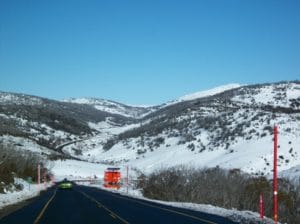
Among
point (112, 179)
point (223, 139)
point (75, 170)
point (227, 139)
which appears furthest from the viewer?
point (75, 170)

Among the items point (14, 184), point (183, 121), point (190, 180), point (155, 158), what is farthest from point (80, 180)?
point (190, 180)

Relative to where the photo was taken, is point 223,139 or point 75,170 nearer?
point 223,139

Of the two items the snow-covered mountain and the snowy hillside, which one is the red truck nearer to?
the snowy hillside

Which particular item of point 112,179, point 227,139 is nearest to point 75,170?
point 227,139

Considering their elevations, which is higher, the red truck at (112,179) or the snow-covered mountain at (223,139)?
the snow-covered mountain at (223,139)

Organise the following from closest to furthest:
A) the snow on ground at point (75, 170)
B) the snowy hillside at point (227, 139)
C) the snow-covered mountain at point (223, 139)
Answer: the snowy hillside at point (227, 139) < the snow-covered mountain at point (223, 139) < the snow on ground at point (75, 170)

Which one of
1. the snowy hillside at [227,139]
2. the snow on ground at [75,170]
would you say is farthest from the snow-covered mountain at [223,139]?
the snow on ground at [75,170]

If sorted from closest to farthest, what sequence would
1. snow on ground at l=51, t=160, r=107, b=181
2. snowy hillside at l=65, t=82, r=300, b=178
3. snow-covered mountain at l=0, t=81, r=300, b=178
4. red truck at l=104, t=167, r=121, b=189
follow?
red truck at l=104, t=167, r=121, b=189 < snowy hillside at l=65, t=82, r=300, b=178 < snow-covered mountain at l=0, t=81, r=300, b=178 < snow on ground at l=51, t=160, r=107, b=181

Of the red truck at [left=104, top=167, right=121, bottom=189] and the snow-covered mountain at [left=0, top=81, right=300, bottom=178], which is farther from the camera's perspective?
the snow-covered mountain at [left=0, top=81, right=300, bottom=178]

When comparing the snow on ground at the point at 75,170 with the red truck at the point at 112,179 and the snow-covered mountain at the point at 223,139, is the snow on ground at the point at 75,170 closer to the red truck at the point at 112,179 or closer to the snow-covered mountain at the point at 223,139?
the snow-covered mountain at the point at 223,139

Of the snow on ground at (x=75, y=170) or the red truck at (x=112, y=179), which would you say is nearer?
the red truck at (x=112, y=179)

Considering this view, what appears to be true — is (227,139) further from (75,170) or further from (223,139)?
(75,170)

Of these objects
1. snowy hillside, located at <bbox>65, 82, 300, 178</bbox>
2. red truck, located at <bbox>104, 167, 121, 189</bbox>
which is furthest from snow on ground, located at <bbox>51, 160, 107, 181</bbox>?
red truck, located at <bbox>104, 167, 121, 189</bbox>

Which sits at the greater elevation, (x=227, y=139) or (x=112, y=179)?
(x=227, y=139)
